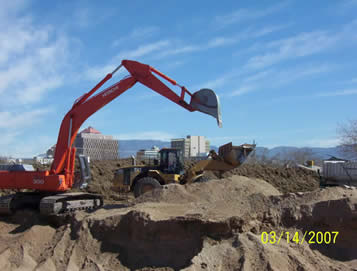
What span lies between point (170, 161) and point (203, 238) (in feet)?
25.8

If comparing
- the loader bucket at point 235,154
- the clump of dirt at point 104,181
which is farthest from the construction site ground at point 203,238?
the clump of dirt at point 104,181

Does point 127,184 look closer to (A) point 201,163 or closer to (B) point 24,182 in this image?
(A) point 201,163

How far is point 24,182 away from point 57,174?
3.02ft

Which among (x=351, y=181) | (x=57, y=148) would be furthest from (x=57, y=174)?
(x=351, y=181)

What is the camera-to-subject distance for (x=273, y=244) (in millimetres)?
7160

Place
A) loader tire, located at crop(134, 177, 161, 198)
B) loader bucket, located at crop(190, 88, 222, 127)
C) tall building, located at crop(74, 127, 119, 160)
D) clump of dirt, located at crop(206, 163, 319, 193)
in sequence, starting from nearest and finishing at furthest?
1. loader bucket, located at crop(190, 88, 222, 127)
2. loader tire, located at crop(134, 177, 161, 198)
3. clump of dirt, located at crop(206, 163, 319, 193)
4. tall building, located at crop(74, 127, 119, 160)

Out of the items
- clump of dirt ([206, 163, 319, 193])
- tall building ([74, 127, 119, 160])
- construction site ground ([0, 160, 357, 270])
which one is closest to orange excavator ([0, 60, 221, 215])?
construction site ground ([0, 160, 357, 270])

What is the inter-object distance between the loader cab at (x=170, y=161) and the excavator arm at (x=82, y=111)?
383 centimetres

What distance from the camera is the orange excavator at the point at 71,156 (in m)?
11.0

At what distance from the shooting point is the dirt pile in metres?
6.86
